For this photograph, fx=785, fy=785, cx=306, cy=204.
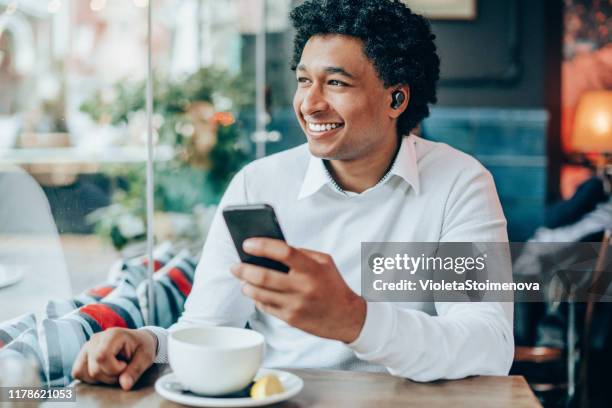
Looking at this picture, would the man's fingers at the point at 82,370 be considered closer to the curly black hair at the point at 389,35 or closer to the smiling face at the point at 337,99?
the smiling face at the point at 337,99

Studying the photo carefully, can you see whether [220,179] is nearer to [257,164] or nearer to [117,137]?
[117,137]

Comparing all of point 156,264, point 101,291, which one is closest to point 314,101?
point 101,291

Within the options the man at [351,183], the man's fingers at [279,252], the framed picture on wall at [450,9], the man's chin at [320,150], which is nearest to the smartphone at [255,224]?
the man's fingers at [279,252]

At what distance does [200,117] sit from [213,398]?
2600 mm

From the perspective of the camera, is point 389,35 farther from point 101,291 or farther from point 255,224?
point 101,291

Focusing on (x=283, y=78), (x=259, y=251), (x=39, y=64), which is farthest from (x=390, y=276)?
(x=283, y=78)

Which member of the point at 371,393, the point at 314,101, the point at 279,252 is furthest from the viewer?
the point at 314,101

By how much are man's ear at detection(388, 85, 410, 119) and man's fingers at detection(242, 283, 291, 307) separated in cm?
78

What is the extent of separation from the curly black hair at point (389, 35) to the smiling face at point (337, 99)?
0.02 metres

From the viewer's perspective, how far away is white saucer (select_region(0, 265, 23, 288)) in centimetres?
155

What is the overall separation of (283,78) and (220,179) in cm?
118

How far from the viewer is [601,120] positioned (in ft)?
16.4

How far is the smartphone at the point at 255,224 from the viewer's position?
0.94 meters

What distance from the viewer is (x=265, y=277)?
0.92m
